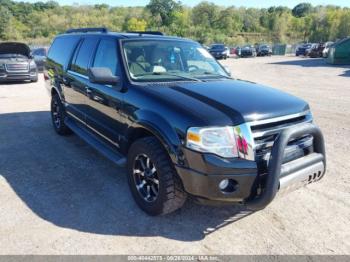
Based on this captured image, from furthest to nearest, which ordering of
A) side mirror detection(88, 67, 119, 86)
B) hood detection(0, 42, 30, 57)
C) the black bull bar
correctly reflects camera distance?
hood detection(0, 42, 30, 57), side mirror detection(88, 67, 119, 86), the black bull bar

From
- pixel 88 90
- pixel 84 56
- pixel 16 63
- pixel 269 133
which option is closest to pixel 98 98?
pixel 88 90

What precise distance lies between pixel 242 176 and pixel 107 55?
8.21 feet

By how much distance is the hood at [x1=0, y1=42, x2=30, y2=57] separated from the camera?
1436 cm

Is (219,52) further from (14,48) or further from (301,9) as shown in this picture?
(301,9)

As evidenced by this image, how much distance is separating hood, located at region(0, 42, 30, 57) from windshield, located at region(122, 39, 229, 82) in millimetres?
11823

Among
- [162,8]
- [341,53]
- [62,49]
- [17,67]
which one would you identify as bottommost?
[17,67]

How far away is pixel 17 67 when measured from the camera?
44.3 feet

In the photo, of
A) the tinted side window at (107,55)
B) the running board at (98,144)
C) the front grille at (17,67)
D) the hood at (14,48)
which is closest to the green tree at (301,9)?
the hood at (14,48)

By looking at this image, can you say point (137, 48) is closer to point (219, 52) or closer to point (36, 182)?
point (36, 182)

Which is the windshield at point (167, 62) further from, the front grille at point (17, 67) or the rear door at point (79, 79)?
the front grille at point (17, 67)

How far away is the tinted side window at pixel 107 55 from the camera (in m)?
4.23

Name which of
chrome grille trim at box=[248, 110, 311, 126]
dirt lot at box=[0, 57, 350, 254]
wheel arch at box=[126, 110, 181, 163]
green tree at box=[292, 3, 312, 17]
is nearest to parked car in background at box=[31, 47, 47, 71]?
dirt lot at box=[0, 57, 350, 254]

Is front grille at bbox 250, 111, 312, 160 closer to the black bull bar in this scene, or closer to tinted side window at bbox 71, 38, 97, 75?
the black bull bar

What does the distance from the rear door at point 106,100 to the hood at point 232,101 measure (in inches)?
30.1
